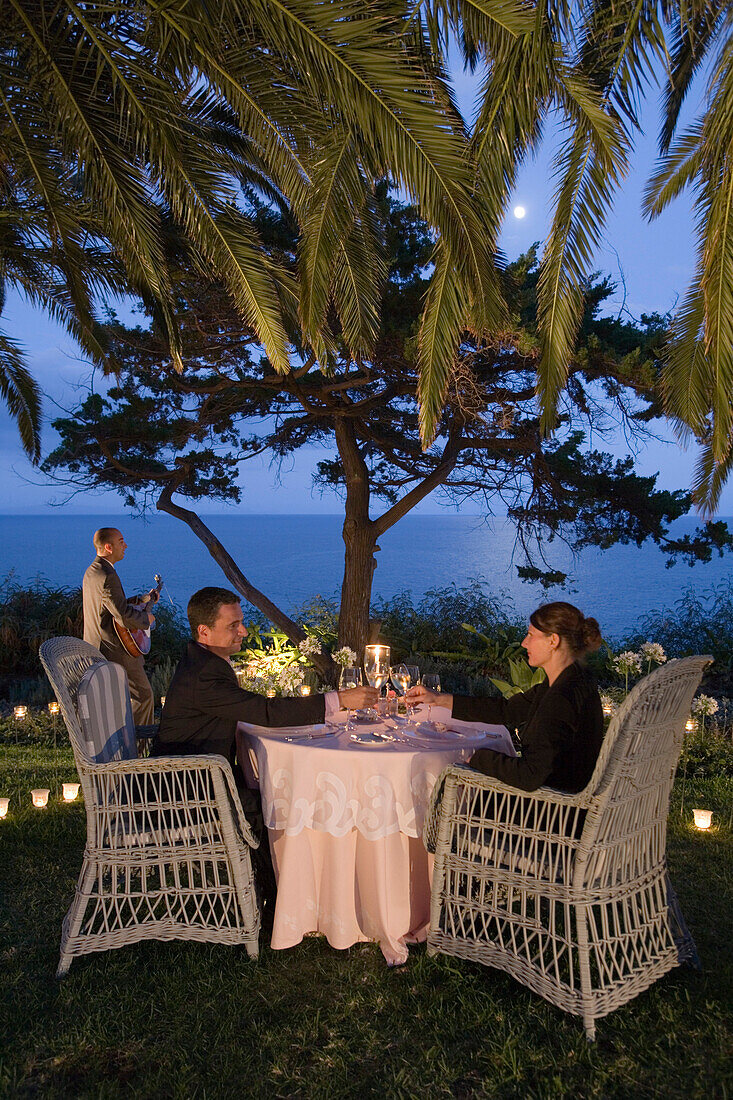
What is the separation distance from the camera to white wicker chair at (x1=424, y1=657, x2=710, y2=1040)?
113 inches

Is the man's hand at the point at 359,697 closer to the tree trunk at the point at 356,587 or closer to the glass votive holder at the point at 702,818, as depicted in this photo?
the glass votive holder at the point at 702,818

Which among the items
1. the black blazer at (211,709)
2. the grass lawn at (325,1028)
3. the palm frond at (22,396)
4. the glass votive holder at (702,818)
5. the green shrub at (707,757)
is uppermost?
the palm frond at (22,396)

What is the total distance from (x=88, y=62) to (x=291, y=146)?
1.37 meters

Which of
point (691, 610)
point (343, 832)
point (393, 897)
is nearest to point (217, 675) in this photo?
point (343, 832)

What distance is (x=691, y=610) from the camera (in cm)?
1138

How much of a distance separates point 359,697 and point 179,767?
810mm

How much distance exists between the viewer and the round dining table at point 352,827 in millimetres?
3287

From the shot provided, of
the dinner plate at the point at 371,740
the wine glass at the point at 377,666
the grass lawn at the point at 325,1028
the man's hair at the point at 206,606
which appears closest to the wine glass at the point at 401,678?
the wine glass at the point at 377,666

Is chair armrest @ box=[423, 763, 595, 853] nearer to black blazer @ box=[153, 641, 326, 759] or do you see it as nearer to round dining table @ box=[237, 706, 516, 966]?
round dining table @ box=[237, 706, 516, 966]

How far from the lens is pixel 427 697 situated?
12.7 ft

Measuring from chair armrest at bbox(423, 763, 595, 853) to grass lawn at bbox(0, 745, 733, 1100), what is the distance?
21.9 inches

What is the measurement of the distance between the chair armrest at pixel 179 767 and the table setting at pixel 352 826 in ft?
0.44

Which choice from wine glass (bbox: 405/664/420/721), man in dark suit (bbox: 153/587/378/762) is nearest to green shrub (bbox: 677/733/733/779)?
wine glass (bbox: 405/664/420/721)

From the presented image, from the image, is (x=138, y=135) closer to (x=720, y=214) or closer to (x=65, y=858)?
(x=720, y=214)
